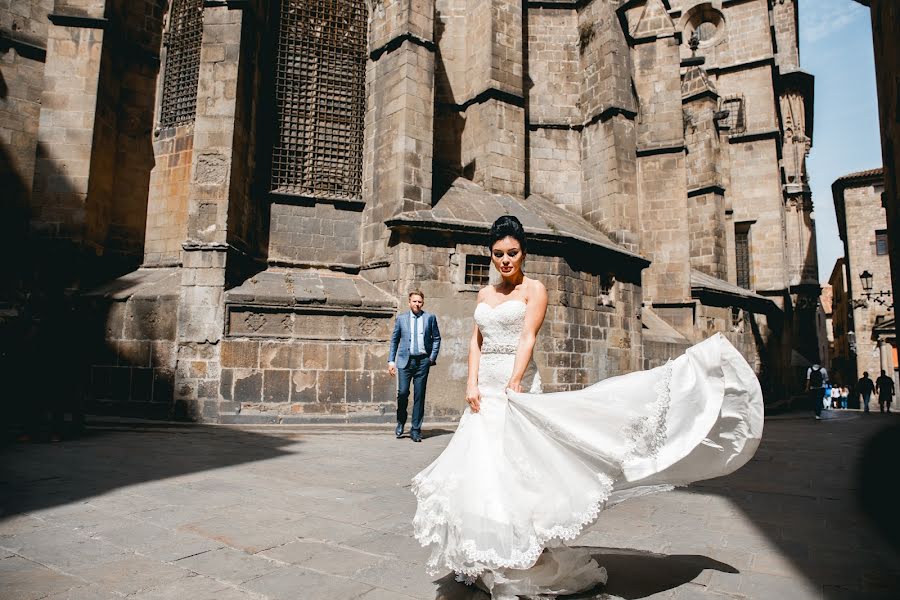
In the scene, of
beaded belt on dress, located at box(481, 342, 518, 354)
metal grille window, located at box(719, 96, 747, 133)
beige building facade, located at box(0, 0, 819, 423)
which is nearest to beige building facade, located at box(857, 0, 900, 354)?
beige building facade, located at box(0, 0, 819, 423)

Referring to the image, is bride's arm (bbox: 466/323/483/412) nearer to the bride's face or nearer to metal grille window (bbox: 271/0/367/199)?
the bride's face

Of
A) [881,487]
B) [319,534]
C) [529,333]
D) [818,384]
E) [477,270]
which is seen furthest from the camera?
[818,384]

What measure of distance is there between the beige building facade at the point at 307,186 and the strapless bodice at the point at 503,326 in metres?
6.88

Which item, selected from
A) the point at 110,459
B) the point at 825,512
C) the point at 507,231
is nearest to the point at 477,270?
the point at 110,459

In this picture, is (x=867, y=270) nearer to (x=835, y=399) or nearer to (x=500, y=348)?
(x=835, y=399)

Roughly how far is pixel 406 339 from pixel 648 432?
5.23 m

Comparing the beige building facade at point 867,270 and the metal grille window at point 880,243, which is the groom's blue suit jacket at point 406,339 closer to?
the beige building facade at point 867,270

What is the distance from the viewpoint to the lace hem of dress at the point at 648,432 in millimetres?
2326

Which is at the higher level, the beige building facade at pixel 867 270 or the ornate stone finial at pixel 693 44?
the ornate stone finial at pixel 693 44

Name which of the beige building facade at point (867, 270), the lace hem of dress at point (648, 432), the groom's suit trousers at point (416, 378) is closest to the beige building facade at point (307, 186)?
the groom's suit trousers at point (416, 378)

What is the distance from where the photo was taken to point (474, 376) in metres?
2.72

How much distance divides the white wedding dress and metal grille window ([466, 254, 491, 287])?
25.4 ft

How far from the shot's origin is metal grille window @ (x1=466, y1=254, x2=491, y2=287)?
10328mm

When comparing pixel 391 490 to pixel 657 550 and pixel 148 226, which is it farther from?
pixel 148 226
